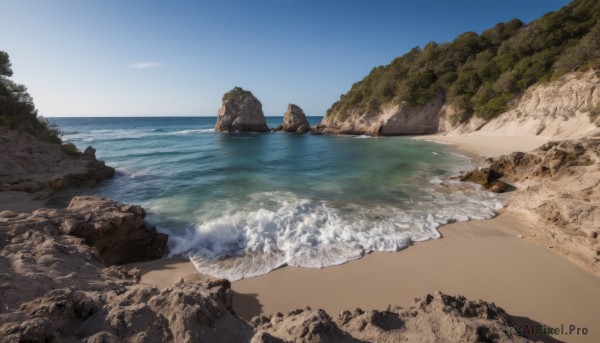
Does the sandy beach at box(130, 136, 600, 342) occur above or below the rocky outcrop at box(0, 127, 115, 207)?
below

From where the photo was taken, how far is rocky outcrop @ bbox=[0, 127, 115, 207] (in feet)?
39.1

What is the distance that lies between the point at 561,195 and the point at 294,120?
147ft

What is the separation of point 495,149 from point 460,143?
15.8 feet

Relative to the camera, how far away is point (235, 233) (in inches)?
325

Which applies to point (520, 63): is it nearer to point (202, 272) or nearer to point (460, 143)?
point (460, 143)

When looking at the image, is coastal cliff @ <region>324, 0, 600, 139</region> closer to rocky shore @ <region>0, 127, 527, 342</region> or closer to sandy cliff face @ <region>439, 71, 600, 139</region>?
sandy cliff face @ <region>439, 71, 600, 139</region>

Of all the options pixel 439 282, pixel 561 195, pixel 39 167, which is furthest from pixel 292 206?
pixel 39 167

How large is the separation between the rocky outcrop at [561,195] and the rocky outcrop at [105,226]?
35.2 feet

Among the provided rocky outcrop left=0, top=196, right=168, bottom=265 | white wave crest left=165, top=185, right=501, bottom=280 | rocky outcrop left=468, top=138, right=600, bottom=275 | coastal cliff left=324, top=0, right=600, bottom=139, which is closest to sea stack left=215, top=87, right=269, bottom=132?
coastal cliff left=324, top=0, right=600, bottom=139

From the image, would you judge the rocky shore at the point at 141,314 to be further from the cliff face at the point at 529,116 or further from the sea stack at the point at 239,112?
the sea stack at the point at 239,112

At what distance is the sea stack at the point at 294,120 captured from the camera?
50750 millimetres

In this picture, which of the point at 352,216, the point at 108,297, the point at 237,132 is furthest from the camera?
the point at 237,132

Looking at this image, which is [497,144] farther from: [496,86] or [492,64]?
[492,64]

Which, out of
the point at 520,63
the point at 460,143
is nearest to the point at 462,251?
the point at 460,143
